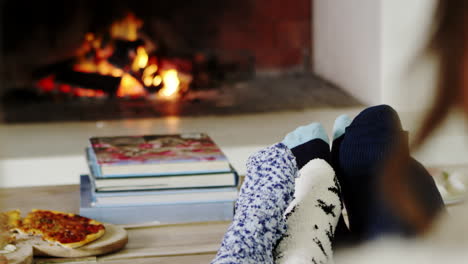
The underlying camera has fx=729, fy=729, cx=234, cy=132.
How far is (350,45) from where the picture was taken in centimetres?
291

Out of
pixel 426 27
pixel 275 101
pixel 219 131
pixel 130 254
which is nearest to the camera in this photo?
pixel 426 27

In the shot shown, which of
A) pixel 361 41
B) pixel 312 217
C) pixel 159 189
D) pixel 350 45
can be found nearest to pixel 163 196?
pixel 159 189

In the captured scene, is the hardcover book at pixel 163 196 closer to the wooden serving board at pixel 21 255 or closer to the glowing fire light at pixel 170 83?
the wooden serving board at pixel 21 255

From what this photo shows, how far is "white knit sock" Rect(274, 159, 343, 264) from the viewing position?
33.2 inches

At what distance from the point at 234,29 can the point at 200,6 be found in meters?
0.17

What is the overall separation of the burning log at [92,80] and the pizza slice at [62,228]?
1.58m

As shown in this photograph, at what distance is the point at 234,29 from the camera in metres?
3.09

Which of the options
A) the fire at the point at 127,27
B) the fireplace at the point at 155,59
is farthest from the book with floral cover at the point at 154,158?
the fire at the point at 127,27

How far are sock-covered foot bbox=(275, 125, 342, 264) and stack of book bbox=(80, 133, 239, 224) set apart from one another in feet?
0.78

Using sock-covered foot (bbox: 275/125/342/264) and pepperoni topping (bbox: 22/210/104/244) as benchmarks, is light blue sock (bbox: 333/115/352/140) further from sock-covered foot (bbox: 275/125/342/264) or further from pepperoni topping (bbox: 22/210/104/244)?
pepperoni topping (bbox: 22/210/104/244)

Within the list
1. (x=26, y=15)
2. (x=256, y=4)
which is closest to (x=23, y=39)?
(x=26, y=15)

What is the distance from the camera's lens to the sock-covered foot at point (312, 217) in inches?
33.2

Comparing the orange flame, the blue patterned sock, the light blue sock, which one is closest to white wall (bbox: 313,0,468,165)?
the light blue sock

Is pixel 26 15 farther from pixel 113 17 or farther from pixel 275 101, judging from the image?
pixel 275 101
